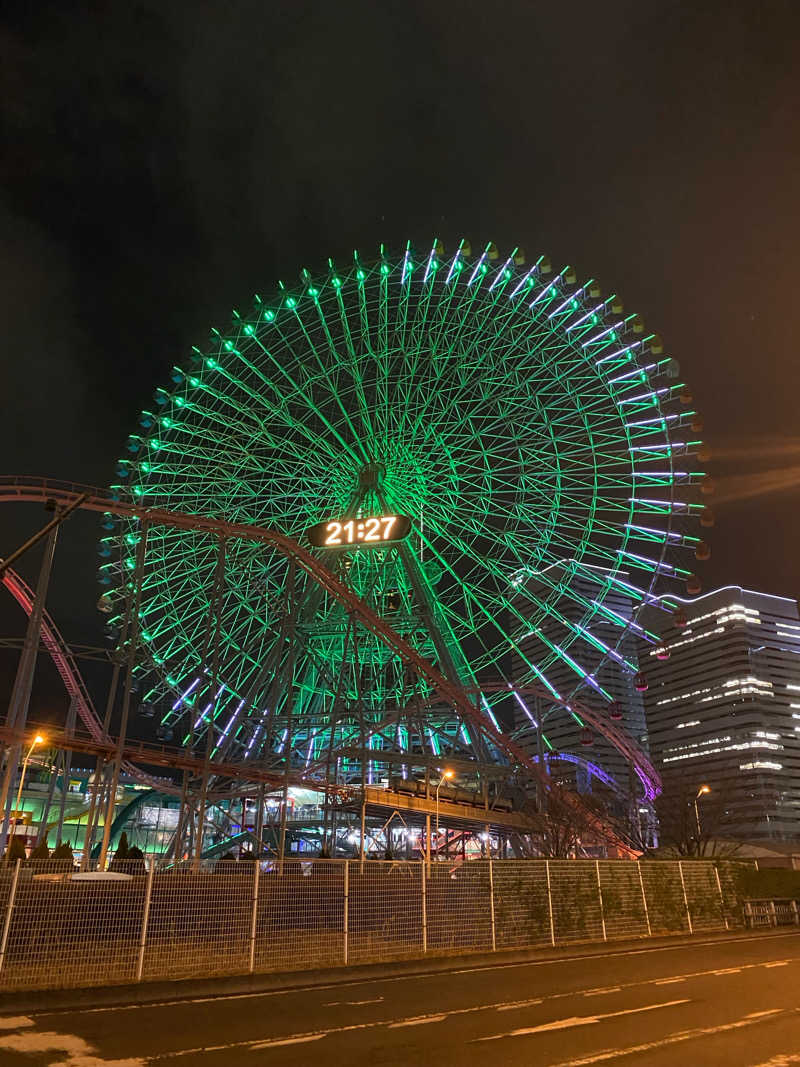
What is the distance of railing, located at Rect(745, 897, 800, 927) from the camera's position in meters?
20.1

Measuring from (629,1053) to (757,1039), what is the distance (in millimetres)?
1523

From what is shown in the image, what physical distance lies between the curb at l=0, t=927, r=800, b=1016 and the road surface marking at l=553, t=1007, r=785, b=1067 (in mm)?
5130

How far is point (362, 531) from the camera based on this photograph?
28578 millimetres

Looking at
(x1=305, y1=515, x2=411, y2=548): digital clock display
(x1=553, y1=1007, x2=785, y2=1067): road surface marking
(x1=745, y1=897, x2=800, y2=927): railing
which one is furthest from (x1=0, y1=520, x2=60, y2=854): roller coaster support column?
(x1=745, y1=897, x2=800, y2=927): railing

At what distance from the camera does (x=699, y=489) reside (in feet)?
103

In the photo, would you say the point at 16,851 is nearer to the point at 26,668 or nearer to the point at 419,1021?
the point at 26,668

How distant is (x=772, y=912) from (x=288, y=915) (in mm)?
16025

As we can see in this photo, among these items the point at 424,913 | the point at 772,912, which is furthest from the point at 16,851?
the point at 772,912

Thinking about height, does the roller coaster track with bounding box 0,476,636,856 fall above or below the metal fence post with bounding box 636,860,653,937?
above

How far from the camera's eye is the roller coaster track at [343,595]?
2302 cm

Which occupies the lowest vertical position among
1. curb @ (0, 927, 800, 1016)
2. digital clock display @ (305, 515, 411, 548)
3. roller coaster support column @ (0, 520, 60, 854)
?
curb @ (0, 927, 800, 1016)

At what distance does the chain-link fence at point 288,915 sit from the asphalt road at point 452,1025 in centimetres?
90

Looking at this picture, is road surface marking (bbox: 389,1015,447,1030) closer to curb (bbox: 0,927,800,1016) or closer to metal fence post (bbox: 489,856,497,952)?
curb (bbox: 0,927,800,1016)

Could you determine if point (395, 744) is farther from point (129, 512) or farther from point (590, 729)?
point (129, 512)
